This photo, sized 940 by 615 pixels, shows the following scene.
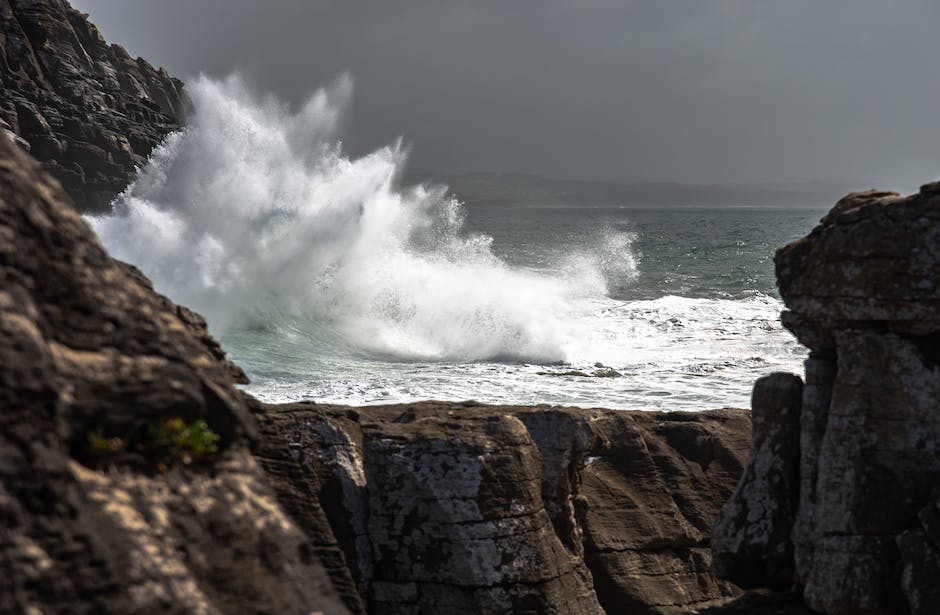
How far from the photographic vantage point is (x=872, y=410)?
706 cm

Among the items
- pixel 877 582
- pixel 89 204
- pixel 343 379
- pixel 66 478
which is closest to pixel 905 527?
pixel 877 582

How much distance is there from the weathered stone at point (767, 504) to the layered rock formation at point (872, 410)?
0.18 m

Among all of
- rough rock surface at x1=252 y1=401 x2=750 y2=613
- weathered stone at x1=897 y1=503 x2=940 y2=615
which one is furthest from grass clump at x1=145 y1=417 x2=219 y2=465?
weathered stone at x1=897 y1=503 x2=940 y2=615

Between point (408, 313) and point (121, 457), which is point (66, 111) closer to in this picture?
point (408, 313)

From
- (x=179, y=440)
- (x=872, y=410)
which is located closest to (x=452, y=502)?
(x=872, y=410)

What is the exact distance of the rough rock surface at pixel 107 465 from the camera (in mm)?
2818

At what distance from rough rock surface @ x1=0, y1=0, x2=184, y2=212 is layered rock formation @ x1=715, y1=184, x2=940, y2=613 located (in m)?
45.5

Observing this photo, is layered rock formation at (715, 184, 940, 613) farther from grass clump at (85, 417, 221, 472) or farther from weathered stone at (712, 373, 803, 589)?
grass clump at (85, 417, 221, 472)

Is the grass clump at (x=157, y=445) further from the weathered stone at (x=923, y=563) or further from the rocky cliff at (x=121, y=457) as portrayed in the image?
the weathered stone at (x=923, y=563)

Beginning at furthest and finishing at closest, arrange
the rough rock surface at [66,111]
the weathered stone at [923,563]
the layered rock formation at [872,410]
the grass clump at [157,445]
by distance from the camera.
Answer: the rough rock surface at [66,111] < the layered rock formation at [872,410] < the weathered stone at [923,563] < the grass clump at [157,445]

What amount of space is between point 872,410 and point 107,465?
5.30 meters

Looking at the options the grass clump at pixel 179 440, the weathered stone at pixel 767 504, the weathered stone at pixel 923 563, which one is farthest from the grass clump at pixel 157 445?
the weathered stone at pixel 767 504

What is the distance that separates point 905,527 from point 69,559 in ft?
17.9

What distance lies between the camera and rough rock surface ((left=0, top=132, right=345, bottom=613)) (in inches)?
111
